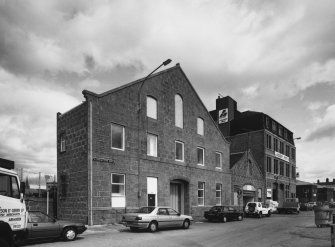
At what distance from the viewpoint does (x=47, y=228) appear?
1398cm

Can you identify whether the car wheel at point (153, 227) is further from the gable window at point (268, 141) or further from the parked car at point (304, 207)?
the parked car at point (304, 207)

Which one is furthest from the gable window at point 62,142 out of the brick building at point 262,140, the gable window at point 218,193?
the brick building at point 262,140

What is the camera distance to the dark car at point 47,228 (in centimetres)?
1358

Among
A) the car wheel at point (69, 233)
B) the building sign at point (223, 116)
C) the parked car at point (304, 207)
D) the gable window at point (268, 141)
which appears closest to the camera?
the car wheel at point (69, 233)

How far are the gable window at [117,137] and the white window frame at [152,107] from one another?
10.5 ft

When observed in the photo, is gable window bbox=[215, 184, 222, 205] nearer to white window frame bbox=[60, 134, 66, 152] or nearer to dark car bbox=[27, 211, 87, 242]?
white window frame bbox=[60, 134, 66, 152]

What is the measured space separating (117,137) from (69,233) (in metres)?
9.67

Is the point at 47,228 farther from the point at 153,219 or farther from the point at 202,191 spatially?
the point at 202,191

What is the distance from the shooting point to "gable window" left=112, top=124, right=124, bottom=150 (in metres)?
23.4

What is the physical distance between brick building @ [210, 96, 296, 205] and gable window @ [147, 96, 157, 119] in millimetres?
25560

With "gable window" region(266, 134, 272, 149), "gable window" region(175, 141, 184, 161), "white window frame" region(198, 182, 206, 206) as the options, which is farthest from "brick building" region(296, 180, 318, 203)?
"gable window" region(175, 141, 184, 161)

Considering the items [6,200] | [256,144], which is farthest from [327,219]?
[256,144]

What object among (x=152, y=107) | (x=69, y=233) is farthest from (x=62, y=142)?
(x=69, y=233)

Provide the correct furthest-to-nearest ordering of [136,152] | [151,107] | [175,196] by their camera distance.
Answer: [175,196] → [151,107] → [136,152]
